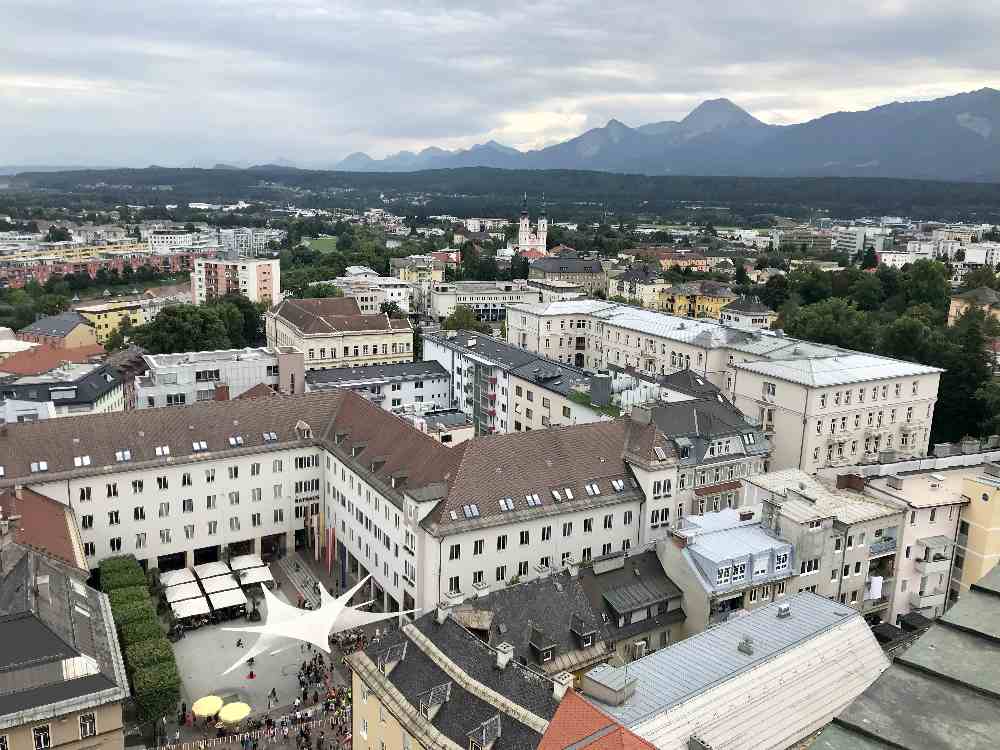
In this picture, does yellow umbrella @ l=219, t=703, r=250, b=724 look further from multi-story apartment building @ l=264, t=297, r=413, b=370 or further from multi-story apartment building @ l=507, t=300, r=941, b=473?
multi-story apartment building @ l=264, t=297, r=413, b=370

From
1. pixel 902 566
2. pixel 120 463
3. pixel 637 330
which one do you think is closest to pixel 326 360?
pixel 637 330

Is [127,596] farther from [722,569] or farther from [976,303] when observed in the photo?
[976,303]

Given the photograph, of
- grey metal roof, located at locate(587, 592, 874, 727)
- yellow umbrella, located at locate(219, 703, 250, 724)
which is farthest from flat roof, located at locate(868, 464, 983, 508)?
yellow umbrella, located at locate(219, 703, 250, 724)

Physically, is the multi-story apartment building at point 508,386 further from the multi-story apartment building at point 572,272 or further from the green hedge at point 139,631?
the multi-story apartment building at point 572,272

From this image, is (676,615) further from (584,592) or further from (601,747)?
(601,747)

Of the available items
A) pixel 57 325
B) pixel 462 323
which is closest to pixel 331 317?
pixel 462 323

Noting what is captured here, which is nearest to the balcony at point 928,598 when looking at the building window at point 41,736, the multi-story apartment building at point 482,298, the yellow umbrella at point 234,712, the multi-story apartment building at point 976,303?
the yellow umbrella at point 234,712

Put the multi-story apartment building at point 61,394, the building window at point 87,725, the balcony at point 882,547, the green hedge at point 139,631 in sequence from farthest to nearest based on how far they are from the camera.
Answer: the multi-story apartment building at point 61,394 → the balcony at point 882,547 → the green hedge at point 139,631 → the building window at point 87,725
